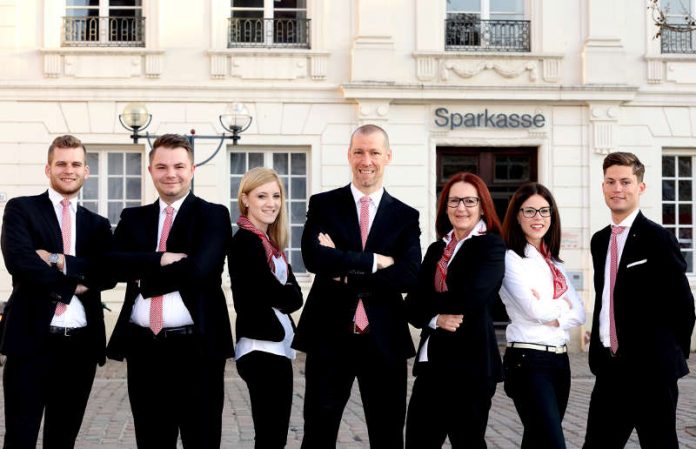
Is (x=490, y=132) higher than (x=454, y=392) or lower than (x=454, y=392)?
higher

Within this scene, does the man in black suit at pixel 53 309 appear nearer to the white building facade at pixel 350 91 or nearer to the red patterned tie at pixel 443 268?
the red patterned tie at pixel 443 268

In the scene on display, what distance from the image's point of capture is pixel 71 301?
6258 millimetres

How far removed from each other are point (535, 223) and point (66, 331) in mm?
2668

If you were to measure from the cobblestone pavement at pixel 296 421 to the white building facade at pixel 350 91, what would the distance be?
203 inches

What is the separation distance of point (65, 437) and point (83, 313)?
69 centimetres

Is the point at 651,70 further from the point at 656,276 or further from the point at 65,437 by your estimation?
the point at 65,437

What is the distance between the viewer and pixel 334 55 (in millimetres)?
17875

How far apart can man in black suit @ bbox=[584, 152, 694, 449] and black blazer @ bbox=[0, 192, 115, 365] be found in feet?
9.18

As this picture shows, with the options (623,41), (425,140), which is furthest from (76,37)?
(623,41)

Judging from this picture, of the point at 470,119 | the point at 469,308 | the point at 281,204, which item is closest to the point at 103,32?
the point at 470,119

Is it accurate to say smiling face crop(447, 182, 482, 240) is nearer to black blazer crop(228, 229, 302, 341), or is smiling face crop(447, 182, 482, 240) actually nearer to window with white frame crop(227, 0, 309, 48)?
black blazer crop(228, 229, 302, 341)

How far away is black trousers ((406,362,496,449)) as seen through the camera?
233 inches

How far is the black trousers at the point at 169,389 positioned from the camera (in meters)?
6.05

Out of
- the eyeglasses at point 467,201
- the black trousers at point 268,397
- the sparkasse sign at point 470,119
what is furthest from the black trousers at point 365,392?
the sparkasse sign at point 470,119
